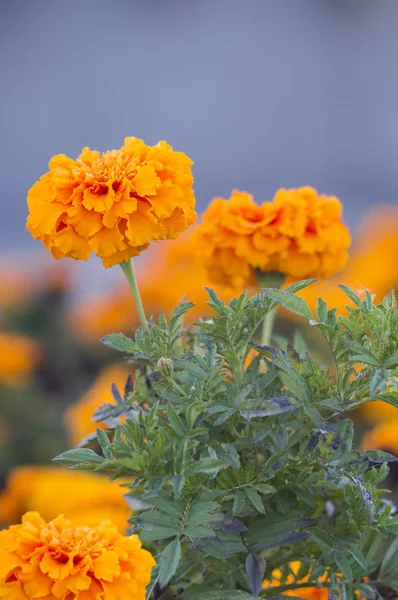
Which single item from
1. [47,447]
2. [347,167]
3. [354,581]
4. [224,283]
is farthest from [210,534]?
[347,167]

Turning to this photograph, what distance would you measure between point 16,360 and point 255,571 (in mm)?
1314

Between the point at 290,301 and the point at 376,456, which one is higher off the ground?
the point at 290,301

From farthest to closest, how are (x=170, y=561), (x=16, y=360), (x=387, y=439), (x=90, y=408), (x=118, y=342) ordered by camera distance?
(x=16, y=360)
(x=90, y=408)
(x=387, y=439)
(x=118, y=342)
(x=170, y=561)

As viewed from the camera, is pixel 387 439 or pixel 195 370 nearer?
pixel 195 370

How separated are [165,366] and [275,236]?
10.9 inches

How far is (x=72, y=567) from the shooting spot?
500 mm

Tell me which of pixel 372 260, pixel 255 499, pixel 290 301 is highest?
pixel 290 301

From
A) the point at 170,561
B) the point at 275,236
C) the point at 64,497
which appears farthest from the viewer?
the point at 64,497

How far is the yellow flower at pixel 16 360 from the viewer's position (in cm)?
177

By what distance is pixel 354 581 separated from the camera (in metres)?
0.60

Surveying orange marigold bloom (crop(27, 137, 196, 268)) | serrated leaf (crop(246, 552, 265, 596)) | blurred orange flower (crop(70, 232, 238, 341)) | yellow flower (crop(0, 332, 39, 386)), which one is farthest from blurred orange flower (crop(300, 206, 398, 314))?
serrated leaf (crop(246, 552, 265, 596))

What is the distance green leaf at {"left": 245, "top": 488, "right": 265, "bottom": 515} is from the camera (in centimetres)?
51

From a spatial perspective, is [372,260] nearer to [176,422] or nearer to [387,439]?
[387,439]

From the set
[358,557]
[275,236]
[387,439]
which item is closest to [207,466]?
[358,557]
